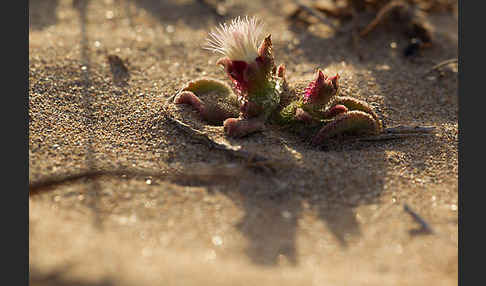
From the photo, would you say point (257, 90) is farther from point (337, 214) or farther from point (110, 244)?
point (110, 244)

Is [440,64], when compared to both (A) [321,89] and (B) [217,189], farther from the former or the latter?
(B) [217,189]

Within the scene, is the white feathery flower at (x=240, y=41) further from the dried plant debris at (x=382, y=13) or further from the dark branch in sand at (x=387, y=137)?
the dried plant debris at (x=382, y=13)

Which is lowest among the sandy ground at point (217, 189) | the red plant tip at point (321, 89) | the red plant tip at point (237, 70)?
the sandy ground at point (217, 189)

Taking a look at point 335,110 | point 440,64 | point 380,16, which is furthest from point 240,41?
point 380,16

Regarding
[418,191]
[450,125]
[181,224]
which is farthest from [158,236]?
[450,125]

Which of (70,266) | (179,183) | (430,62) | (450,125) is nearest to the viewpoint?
(70,266)

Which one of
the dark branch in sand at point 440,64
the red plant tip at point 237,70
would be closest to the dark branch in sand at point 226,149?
the red plant tip at point 237,70

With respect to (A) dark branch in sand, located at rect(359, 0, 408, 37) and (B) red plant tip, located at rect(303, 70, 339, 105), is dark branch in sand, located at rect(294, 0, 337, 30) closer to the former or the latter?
(A) dark branch in sand, located at rect(359, 0, 408, 37)
